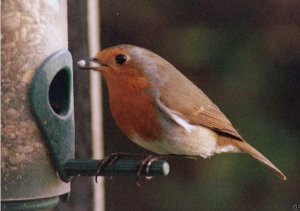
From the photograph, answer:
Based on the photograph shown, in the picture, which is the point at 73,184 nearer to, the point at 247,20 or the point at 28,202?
the point at 28,202

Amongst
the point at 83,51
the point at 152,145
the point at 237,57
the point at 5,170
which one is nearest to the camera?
the point at 5,170

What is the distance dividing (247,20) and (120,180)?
4.83 feet

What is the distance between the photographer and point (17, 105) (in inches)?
233

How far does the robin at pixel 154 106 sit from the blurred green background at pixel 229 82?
2125 millimetres

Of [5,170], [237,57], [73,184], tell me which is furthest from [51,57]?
[237,57]

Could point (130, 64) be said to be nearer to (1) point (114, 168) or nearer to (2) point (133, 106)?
(2) point (133, 106)

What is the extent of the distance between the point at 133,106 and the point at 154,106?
0.36 ft

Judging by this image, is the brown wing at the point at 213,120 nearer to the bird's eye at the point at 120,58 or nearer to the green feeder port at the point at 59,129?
the bird's eye at the point at 120,58

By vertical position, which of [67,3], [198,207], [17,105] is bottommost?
[198,207]

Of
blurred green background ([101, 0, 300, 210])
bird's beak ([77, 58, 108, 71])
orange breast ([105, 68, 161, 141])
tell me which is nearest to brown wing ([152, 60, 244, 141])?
orange breast ([105, 68, 161, 141])

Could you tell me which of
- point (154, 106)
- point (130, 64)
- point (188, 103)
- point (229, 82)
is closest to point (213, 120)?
point (188, 103)

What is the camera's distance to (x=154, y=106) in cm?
635

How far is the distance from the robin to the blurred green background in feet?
6.97

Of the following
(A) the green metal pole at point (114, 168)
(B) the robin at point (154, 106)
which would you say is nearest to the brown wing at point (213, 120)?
(B) the robin at point (154, 106)
